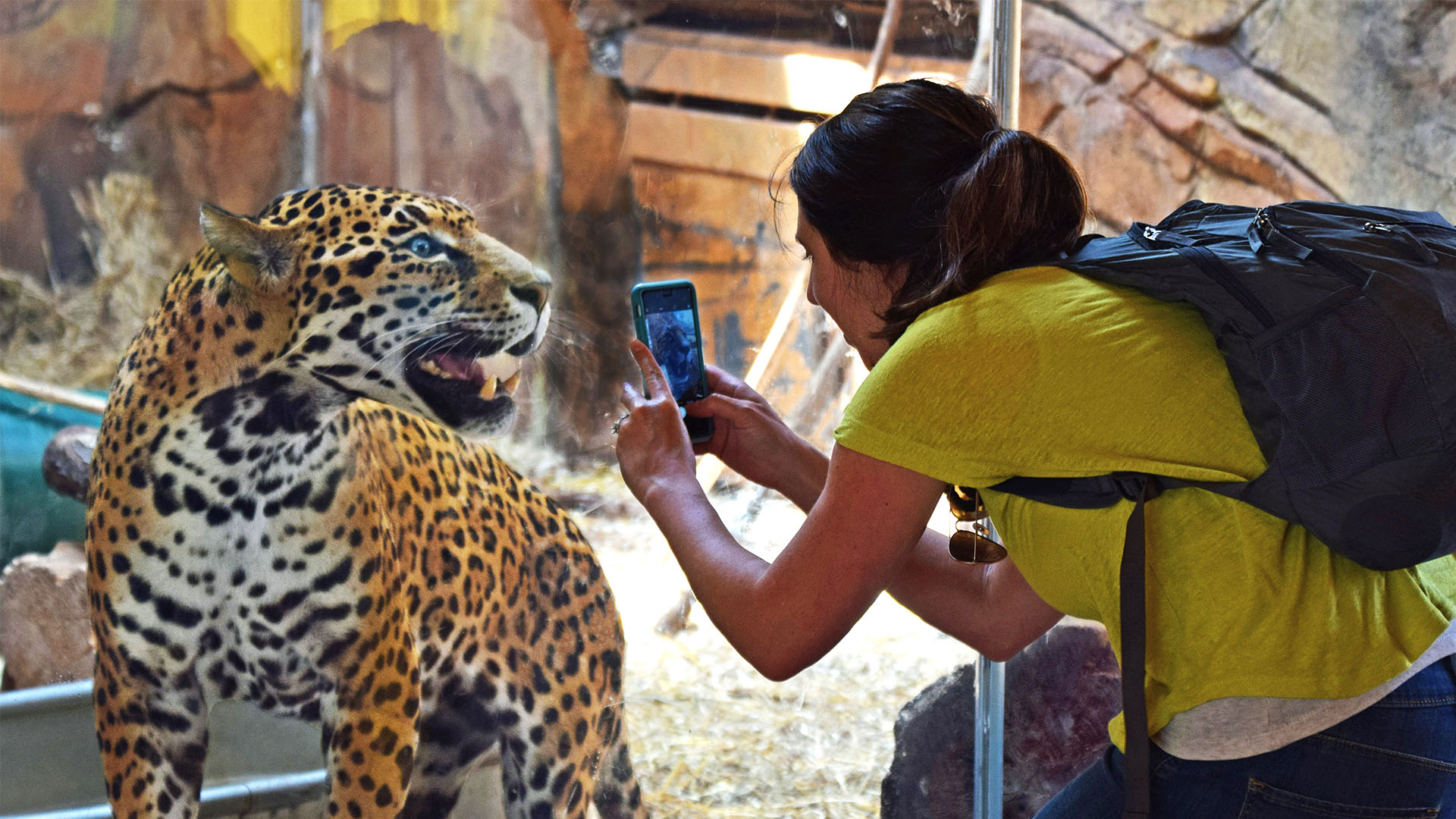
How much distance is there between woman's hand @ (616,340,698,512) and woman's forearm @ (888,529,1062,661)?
354mm

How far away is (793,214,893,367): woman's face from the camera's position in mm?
1370

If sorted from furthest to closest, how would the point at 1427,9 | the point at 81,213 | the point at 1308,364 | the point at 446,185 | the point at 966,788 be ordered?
the point at 1427,9 → the point at 966,788 → the point at 446,185 → the point at 81,213 → the point at 1308,364

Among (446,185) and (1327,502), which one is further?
(446,185)

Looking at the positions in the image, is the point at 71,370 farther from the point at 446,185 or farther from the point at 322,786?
the point at 322,786

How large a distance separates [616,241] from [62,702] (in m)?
1.11

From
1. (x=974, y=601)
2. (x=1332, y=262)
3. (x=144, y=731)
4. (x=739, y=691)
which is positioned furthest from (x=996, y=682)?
(x=144, y=731)

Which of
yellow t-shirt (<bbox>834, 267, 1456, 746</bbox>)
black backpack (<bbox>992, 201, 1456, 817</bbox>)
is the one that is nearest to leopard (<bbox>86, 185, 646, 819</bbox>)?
yellow t-shirt (<bbox>834, 267, 1456, 746</bbox>)

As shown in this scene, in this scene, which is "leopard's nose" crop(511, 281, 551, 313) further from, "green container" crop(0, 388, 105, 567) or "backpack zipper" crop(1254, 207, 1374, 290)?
"backpack zipper" crop(1254, 207, 1374, 290)

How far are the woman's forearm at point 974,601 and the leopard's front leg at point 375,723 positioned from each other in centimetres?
77

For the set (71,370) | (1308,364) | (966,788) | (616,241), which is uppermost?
(1308,364)

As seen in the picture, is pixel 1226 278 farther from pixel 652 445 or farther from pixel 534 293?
pixel 534 293

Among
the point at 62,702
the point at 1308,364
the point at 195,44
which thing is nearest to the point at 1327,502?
the point at 1308,364

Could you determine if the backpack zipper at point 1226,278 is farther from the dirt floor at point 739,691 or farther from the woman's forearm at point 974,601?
the dirt floor at point 739,691

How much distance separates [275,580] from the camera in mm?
1748
